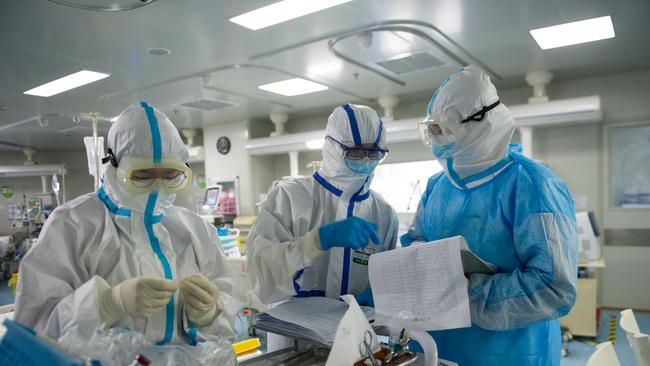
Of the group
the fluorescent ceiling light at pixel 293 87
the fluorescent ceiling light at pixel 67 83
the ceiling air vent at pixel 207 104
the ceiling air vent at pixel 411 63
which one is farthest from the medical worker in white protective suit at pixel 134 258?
the ceiling air vent at pixel 207 104

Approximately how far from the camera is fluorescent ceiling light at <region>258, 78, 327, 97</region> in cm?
493

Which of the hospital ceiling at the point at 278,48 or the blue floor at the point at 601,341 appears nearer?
the hospital ceiling at the point at 278,48

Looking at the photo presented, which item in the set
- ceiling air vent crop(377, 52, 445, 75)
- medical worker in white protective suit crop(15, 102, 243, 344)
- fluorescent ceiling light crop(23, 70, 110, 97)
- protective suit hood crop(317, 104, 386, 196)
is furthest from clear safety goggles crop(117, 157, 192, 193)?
fluorescent ceiling light crop(23, 70, 110, 97)

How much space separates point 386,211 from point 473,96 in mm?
504

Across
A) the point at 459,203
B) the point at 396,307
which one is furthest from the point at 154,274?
the point at 459,203

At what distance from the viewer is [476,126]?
1386 millimetres

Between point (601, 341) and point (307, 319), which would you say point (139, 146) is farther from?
point (601, 341)

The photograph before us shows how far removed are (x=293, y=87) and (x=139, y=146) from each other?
13.7 ft

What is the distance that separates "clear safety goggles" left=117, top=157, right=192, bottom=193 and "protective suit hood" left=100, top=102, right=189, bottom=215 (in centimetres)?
2

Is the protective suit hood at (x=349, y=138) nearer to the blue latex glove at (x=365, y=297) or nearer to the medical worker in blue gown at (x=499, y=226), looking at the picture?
the medical worker in blue gown at (x=499, y=226)

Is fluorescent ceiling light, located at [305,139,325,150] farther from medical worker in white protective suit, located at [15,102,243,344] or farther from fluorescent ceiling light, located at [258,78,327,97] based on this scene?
medical worker in white protective suit, located at [15,102,243,344]

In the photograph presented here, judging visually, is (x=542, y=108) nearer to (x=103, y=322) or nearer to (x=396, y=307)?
(x=396, y=307)

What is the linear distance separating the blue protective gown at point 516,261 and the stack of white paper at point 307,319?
0.36 meters

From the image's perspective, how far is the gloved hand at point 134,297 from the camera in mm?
960
